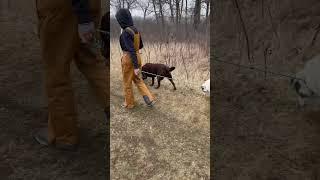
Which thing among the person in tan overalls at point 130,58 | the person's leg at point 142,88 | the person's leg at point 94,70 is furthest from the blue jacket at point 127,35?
the person's leg at point 94,70

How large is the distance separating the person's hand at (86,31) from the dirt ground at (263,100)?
3.07 ft

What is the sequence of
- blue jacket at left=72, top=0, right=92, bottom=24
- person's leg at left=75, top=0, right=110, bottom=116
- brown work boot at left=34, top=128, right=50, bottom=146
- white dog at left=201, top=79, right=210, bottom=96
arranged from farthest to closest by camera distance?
1. white dog at left=201, top=79, right=210, bottom=96
2. brown work boot at left=34, top=128, right=50, bottom=146
3. person's leg at left=75, top=0, right=110, bottom=116
4. blue jacket at left=72, top=0, right=92, bottom=24

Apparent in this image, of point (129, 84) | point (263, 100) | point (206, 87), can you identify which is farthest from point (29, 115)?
point (263, 100)

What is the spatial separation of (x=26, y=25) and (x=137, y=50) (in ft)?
2.24

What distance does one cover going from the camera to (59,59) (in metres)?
1.76

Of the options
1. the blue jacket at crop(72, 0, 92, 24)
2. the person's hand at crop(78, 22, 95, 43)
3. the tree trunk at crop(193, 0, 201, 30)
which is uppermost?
the tree trunk at crop(193, 0, 201, 30)

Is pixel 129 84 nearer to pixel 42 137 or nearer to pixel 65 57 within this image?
pixel 42 137

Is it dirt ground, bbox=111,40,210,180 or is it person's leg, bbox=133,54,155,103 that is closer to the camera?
dirt ground, bbox=111,40,210,180

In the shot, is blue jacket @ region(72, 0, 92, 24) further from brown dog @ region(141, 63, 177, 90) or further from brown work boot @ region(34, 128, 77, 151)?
brown dog @ region(141, 63, 177, 90)

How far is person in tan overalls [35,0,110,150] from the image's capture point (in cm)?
167

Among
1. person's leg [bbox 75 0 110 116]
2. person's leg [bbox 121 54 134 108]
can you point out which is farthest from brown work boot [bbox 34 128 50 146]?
person's leg [bbox 121 54 134 108]

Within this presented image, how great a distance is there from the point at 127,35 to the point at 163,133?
Result: 629 mm

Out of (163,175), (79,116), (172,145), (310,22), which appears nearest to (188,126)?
(172,145)

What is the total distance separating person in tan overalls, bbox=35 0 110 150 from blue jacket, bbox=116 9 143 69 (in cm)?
49
